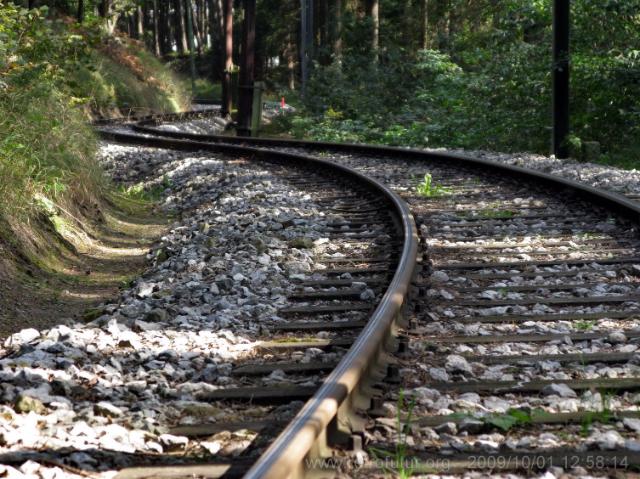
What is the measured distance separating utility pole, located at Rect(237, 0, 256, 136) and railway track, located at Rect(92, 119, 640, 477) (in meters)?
17.4

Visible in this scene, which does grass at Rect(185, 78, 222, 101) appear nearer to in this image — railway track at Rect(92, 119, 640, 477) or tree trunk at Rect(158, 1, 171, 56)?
tree trunk at Rect(158, 1, 171, 56)

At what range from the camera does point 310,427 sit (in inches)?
110

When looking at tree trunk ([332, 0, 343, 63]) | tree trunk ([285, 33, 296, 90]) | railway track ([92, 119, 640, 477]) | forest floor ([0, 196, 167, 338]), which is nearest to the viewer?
railway track ([92, 119, 640, 477])

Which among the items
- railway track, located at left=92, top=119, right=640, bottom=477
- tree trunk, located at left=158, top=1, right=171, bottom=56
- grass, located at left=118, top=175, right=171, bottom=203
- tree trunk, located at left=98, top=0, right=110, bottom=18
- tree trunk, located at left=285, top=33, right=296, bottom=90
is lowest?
grass, located at left=118, top=175, right=171, bottom=203

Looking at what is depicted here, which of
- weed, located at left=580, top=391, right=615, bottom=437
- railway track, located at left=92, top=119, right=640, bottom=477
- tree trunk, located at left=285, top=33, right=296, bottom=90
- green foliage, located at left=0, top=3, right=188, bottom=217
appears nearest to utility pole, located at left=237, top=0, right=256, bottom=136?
green foliage, located at left=0, top=3, right=188, bottom=217

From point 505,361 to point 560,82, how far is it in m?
11.1

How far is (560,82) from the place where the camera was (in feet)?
47.3

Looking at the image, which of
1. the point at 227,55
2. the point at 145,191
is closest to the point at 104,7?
the point at 227,55

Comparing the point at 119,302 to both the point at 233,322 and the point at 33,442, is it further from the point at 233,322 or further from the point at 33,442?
the point at 33,442

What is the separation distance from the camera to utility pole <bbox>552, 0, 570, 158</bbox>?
14164 mm

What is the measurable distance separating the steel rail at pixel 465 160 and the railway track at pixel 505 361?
2.0 inches

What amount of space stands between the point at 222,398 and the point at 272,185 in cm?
778

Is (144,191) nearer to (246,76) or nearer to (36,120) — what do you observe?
(36,120)

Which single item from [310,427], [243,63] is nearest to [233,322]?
[310,427]
